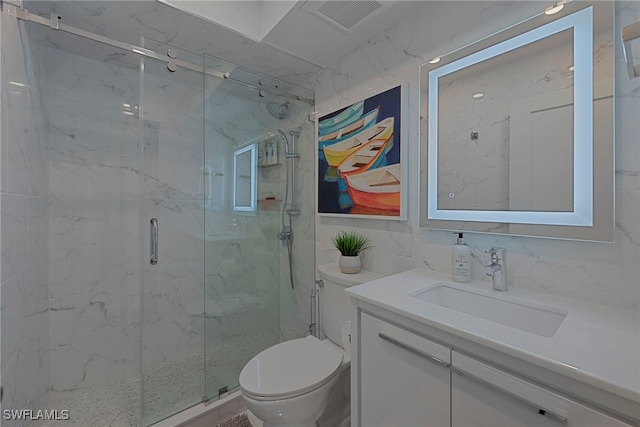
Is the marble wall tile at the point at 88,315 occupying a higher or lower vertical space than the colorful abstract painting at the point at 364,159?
lower

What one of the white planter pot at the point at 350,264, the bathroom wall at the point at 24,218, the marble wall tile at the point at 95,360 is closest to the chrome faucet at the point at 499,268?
the white planter pot at the point at 350,264

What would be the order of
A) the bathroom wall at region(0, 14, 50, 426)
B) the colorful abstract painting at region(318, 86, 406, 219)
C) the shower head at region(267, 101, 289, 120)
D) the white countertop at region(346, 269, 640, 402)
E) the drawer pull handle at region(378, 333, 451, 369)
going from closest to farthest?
1. the white countertop at region(346, 269, 640, 402)
2. the drawer pull handle at region(378, 333, 451, 369)
3. the bathroom wall at region(0, 14, 50, 426)
4. the colorful abstract painting at region(318, 86, 406, 219)
5. the shower head at region(267, 101, 289, 120)

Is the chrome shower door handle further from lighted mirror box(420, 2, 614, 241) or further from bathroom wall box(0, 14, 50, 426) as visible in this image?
lighted mirror box(420, 2, 614, 241)

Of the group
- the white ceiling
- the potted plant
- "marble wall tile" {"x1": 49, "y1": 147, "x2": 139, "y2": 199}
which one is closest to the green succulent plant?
the potted plant

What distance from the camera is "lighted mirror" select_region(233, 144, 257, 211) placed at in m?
1.86

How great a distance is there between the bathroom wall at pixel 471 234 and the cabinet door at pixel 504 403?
1.67ft

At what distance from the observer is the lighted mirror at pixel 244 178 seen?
73.1 inches

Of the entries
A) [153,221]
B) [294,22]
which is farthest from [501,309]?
[153,221]

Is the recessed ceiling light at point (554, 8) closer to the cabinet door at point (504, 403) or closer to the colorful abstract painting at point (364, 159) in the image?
the colorful abstract painting at point (364, 159)

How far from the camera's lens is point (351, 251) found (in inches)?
63.8

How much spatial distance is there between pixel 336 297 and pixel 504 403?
0.94 metres

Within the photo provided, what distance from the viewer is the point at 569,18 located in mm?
958

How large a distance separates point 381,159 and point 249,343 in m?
1.54

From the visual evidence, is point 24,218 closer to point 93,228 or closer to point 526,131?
point 93,228
